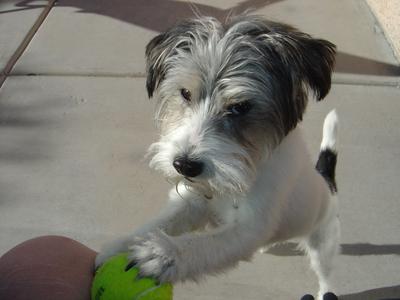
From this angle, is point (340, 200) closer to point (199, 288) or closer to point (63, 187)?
point (199, 288)

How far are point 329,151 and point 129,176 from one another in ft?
4.79

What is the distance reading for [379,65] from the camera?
16.7ft

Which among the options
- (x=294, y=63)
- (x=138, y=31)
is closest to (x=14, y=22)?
(x=138, y=31)

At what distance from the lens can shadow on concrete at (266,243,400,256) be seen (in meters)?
3.47

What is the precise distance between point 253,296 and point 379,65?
277cm

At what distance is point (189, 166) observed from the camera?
228cm

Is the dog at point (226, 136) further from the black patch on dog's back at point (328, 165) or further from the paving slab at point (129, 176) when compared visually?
the paving slab at point (129, 176)

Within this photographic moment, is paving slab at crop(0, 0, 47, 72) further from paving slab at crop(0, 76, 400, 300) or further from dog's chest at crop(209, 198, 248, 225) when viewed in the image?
dog's chest at crop(209, 198, 248, 225)

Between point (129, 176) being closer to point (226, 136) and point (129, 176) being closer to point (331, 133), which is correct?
point (331, 133)

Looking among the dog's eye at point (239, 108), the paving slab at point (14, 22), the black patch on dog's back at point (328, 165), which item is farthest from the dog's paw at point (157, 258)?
the paving slab at point (14, 22)

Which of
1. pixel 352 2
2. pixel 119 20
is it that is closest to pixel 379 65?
pixel 352 2

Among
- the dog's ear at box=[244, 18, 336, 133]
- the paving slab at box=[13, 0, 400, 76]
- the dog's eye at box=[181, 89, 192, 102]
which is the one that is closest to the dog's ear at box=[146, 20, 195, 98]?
the dog's eye at box=[181, 89, 192, 102]

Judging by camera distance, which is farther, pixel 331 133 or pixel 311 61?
pixel 331 133

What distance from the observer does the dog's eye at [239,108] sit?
97.9 inches
